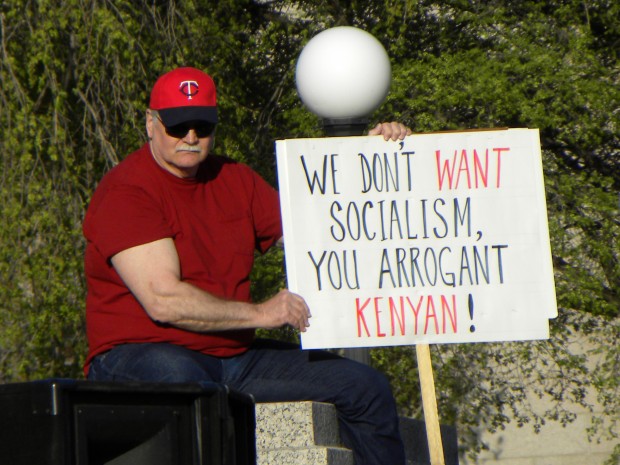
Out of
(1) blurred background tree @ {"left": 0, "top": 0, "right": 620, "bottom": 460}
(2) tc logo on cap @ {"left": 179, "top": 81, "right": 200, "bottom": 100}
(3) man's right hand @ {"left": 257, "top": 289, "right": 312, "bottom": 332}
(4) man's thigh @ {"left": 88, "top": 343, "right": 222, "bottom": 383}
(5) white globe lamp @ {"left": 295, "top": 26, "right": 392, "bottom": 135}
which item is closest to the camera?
(4) man's thigh @ {"left": 88, "top": 343, "right": 222, "bottom": 383}

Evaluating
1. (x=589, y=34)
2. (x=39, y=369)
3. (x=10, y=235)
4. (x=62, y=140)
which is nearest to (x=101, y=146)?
(x=62, y=140)

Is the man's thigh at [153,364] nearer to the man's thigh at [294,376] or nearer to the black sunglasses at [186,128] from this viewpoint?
the man's thigh at [294,376]

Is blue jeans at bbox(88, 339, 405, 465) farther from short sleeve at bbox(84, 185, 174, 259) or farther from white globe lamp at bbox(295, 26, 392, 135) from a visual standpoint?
white globe lamp at bbox(295, 26, 392, 135)

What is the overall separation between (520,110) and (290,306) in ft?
12.9

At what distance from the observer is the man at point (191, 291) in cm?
386

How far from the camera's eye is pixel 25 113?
6.85 metres

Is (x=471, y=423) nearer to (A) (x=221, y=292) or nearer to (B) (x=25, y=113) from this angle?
(B) (x=25, y=113)

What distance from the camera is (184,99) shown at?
4.08 metres

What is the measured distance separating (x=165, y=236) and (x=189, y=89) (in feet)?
1.60

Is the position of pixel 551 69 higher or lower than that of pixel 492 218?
higher

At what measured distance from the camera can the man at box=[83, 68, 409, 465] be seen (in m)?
3.86

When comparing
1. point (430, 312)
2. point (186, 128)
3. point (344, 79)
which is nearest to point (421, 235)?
point (430, 312)

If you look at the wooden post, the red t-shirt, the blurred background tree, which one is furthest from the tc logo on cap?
the blurred background tree

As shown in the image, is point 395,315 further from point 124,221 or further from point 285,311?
point 124,221
